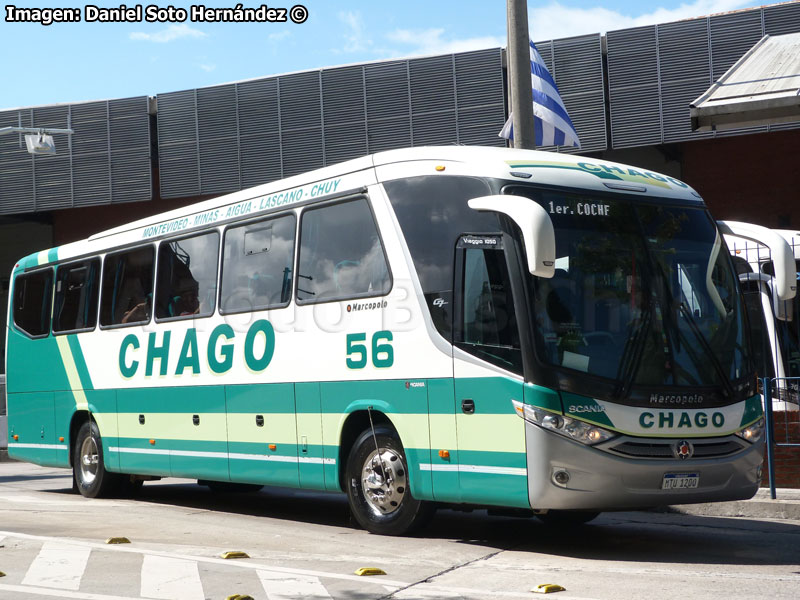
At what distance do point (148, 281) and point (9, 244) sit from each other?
25.2 m

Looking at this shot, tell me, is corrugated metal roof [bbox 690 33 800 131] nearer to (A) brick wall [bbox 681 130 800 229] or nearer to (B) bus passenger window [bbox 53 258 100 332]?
(B) bus passenger window [bbox 53 258 100 332]

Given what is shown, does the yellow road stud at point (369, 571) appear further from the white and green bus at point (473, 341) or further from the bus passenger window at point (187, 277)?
the bus passenger window at point (187, 277)

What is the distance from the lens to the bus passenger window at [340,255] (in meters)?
10.1

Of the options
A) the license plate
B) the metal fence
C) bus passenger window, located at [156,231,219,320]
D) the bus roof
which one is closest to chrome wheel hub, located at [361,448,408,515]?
the license plate

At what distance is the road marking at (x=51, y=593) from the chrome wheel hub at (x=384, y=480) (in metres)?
3.37

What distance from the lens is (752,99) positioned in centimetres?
1317

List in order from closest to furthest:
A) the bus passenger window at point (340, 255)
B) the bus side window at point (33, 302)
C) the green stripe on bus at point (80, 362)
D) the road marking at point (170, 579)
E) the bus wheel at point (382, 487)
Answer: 1. the road marking at point (170, 579)
2. the bus wheel at point (382, 487)
3. the bus passenger window at point (340, 255)
4. the green stripe on bus at point (80, 362)
5. the bus side window at point (33, 302)

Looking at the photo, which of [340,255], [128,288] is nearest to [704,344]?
[340,255]

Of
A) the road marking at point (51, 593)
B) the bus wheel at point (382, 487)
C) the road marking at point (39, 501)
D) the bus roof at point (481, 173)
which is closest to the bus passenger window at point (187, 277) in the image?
the bus roof at point (481, 173)

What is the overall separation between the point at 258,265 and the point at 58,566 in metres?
4.39

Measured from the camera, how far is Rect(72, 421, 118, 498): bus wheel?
14766mm

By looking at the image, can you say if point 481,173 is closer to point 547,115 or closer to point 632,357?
point 632,357

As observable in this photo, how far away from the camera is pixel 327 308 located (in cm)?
1070

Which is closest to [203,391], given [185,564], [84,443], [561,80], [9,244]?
[84,443]
